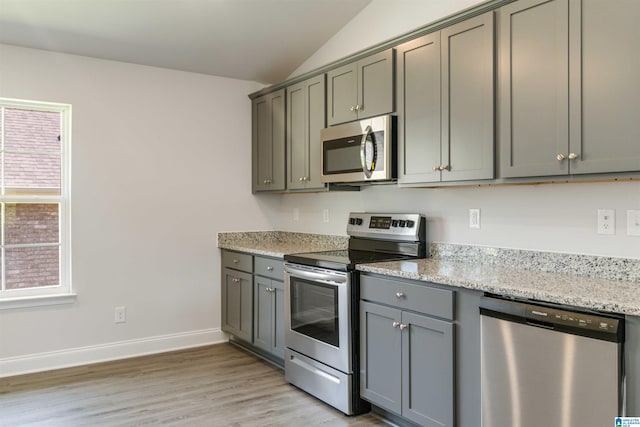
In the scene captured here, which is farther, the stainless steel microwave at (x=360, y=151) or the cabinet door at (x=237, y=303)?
the cabinet door at (x=237, y=303)

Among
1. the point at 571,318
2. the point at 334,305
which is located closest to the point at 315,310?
the point at 334,305

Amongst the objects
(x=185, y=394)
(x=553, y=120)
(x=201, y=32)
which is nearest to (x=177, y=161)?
(x=201, y=32)

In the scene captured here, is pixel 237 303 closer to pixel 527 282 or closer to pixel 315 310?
pixel 315 310

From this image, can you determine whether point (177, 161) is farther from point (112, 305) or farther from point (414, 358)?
point (414, 358)

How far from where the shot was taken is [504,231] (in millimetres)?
2729

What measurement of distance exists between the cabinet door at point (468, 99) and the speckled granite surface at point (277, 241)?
4.75 feet

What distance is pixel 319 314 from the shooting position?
10.1 ft

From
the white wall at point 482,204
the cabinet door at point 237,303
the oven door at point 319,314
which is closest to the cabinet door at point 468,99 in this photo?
the white wall at point 482,204

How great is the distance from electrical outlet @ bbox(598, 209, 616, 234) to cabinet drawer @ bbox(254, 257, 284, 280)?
2.00m

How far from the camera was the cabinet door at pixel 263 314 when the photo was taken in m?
3.67

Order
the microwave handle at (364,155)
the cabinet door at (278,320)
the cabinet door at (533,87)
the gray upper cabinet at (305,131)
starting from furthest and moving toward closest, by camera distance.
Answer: the gray upper cabinet at (305,131), the cabinet door at (278,320), the microwave handle at (364,155), the cabinet door at (533,87)

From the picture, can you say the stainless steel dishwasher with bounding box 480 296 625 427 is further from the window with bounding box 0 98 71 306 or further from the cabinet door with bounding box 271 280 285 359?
the window with bounding box 0 98 71 306

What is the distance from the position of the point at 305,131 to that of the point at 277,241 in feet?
4.19

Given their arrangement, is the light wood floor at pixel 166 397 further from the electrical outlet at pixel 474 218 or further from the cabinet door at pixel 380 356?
the electrical outlet at pixel 474 218
